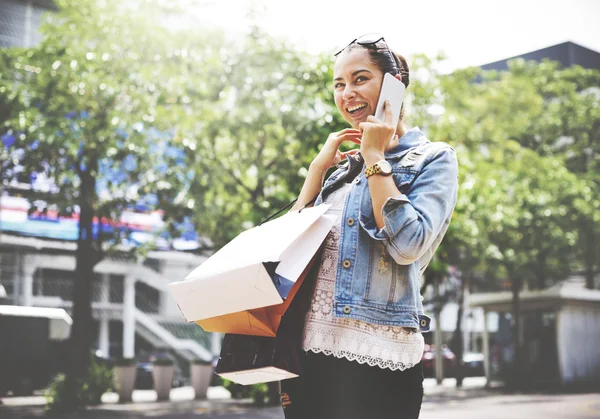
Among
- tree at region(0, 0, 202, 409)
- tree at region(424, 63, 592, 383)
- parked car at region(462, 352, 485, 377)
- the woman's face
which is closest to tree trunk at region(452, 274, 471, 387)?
parked car at region(462, 352, 485, 377)

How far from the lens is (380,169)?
125 cm

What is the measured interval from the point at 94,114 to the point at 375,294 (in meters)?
8.50

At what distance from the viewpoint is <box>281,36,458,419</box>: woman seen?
1.25 metres

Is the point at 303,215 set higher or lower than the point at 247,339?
higher

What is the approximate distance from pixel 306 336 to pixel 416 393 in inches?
9.3

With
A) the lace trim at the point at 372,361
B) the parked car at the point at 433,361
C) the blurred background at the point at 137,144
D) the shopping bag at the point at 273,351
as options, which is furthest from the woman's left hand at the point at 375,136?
the parked car at the point at 433,361

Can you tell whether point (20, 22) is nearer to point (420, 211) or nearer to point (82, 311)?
point (82, 311)

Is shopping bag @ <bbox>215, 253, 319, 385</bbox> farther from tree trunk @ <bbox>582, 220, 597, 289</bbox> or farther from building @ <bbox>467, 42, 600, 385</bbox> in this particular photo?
tree trunk @ <bbox>582, 220, 597, 289</bbox>

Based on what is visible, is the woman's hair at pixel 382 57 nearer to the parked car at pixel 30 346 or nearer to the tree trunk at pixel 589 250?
the parked car at pixel 30 346

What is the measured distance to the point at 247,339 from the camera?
1293 mm

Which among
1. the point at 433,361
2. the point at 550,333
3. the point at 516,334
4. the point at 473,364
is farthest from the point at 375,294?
the point at 433,361

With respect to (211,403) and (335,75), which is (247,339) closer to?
(335,75)

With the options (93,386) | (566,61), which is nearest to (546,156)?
(566,61)

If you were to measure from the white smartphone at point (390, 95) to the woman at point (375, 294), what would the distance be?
0.06 ft
